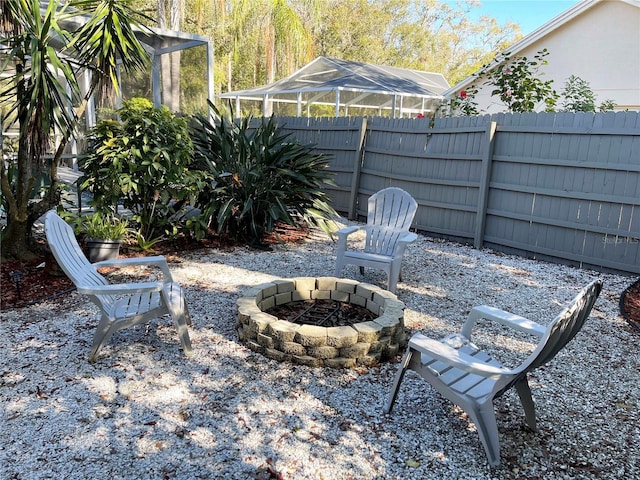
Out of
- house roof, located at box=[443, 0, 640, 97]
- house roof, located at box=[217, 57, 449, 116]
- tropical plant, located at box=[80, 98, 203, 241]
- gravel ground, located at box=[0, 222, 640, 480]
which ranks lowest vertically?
gravel ground, located at box=[0, 222, 640, 480]

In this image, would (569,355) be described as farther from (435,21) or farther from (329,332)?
(435,21)

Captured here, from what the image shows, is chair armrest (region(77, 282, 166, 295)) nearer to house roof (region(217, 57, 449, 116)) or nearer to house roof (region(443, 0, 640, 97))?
house roof (region(443, 0, 640, 97))

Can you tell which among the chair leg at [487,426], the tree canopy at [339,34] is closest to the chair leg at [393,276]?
the chair leg at [487,426]

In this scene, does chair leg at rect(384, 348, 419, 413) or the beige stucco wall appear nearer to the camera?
chair leg at rect(384, 348, 419, 413)

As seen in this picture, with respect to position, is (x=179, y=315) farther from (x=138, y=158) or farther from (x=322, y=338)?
(x=138, y=158)

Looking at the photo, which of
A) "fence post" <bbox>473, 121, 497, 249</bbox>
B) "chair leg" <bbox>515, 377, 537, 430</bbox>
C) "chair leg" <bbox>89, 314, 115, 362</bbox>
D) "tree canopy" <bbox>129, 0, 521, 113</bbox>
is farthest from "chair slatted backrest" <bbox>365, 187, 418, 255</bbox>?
"tree canopy" <bbox>129, 0, 521, 113</bbox>

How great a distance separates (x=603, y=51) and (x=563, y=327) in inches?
477

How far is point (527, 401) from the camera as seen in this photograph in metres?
2.43

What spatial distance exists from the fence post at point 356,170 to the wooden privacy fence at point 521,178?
2 centimetres

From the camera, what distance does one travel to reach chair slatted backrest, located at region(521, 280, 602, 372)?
2.01m

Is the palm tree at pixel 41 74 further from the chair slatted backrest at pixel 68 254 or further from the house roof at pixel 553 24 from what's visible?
the house roof at pixel 553 24

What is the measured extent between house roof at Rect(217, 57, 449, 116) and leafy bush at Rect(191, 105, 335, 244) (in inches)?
319

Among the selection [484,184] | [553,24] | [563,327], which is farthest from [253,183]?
[553,24]

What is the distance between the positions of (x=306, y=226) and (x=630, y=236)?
412 cm
